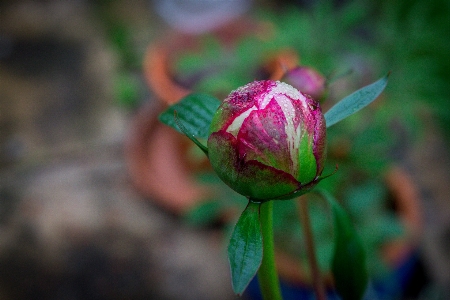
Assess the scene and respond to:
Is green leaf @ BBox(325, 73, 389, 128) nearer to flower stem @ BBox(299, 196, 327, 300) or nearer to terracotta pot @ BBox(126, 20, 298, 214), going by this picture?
flower stem @ BBox(299, 196, 327, 300)

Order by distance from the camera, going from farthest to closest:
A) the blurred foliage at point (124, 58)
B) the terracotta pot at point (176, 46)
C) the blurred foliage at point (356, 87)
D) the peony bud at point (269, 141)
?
the blurred foliage at point (124, 58)
the terracotta pot at point (176, 46)
the blurred foliage at point (356, 87)
the peony bud at point (269, 141)

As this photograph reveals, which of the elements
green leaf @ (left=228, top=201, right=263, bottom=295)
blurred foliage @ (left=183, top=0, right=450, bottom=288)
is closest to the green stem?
green leaf @ (left=228, top=201, right=263, bottom=295)

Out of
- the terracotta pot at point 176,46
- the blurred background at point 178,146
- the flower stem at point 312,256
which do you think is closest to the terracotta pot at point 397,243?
the blurred background at point 178,146

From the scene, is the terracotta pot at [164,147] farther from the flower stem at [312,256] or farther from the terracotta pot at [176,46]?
the flower stem at [312,256]

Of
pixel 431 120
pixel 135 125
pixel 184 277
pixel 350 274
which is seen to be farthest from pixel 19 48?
pixel 350 274

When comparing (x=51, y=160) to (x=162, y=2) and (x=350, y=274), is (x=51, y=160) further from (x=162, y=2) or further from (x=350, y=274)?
(x=350, y=274)

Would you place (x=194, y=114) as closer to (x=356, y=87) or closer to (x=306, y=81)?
(x=306, y=81)
